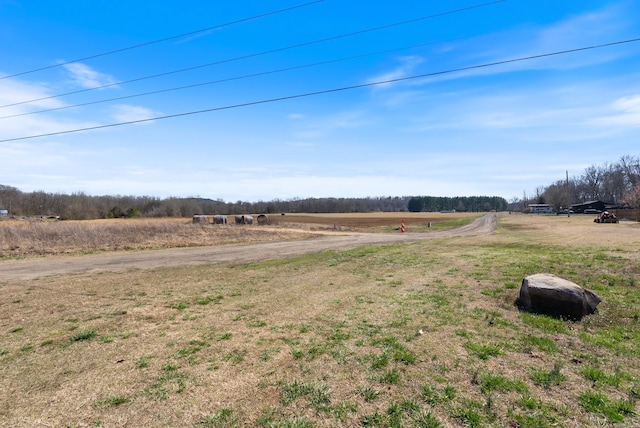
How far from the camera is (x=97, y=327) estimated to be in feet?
24.1

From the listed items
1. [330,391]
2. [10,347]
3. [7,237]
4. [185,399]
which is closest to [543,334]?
[330,391]

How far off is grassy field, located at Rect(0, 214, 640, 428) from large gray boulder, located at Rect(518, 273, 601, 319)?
303 mm

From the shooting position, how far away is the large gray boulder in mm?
7320

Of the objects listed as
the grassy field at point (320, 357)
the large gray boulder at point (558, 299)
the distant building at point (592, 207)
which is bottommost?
the grassy field at point (320, 357)

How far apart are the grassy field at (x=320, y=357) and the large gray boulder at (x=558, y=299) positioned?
1.00 ft

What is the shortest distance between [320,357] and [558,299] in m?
5.88

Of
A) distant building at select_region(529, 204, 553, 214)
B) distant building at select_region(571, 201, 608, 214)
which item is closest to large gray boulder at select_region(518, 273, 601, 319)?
distant building at select_region(571, 201, 608, 214)

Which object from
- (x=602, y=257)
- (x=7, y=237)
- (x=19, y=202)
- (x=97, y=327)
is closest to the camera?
(x=97, y=327)

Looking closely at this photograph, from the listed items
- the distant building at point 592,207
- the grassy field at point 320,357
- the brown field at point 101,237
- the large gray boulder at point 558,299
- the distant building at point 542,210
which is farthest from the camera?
the distant building at point 542,210

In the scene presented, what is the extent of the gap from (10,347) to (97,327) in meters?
1.44

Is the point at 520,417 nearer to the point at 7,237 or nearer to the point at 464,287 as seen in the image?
the point at 464,287

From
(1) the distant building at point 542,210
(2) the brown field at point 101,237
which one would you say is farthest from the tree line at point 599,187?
(2) the brown field at point 101,237

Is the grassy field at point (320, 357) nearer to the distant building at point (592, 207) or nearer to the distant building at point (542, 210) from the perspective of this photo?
the distant building at point (592, 207)

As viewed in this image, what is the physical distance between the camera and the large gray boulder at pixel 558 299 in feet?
24.0
